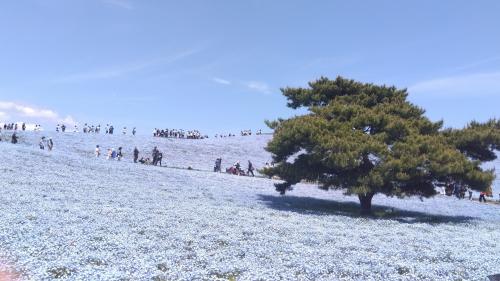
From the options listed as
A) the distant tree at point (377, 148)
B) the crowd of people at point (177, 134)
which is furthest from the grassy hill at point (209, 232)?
the crowd of people at point (177, 134)

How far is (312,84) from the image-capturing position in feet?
107

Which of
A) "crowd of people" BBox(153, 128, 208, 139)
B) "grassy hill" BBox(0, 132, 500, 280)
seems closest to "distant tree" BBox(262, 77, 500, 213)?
"grassy hill" BBox(0, 132, 500, 280)

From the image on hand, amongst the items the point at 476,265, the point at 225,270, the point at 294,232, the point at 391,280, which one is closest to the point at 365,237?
the point at 294,232

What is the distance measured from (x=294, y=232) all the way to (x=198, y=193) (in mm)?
13837

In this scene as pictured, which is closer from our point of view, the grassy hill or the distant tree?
the grassy hill

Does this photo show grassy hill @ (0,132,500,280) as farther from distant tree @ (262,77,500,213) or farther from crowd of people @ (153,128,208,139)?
crowd of people @ (153,128,208,139)

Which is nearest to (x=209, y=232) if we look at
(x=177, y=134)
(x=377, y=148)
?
(x=377, y=148)

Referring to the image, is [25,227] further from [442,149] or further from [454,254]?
[442,149]

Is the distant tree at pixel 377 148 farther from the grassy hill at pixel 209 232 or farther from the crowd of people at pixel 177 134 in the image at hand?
the crowd of people at pixel 177 134

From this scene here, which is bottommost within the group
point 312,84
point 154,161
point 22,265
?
point 22,265

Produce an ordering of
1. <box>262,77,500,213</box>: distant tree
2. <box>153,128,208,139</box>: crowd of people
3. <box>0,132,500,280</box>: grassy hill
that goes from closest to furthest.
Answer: <box>0,132,500,280</box>: grassy hill < <box>262,77,500,213</box>: distant tree < <box>153,128,208,139</box>: crowd of people

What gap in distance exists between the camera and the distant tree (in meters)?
26.3

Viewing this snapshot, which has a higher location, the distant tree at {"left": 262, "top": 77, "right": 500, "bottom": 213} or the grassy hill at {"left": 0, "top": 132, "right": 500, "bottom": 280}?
the distant tree at {"left": 262, "top": 77, "right": 500, "bottom": 213}

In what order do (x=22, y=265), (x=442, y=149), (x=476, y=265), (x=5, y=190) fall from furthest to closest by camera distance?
(x=442, y=149)
(x=5, y=190)
(x=476, y=265)
(x=22, y=265)
